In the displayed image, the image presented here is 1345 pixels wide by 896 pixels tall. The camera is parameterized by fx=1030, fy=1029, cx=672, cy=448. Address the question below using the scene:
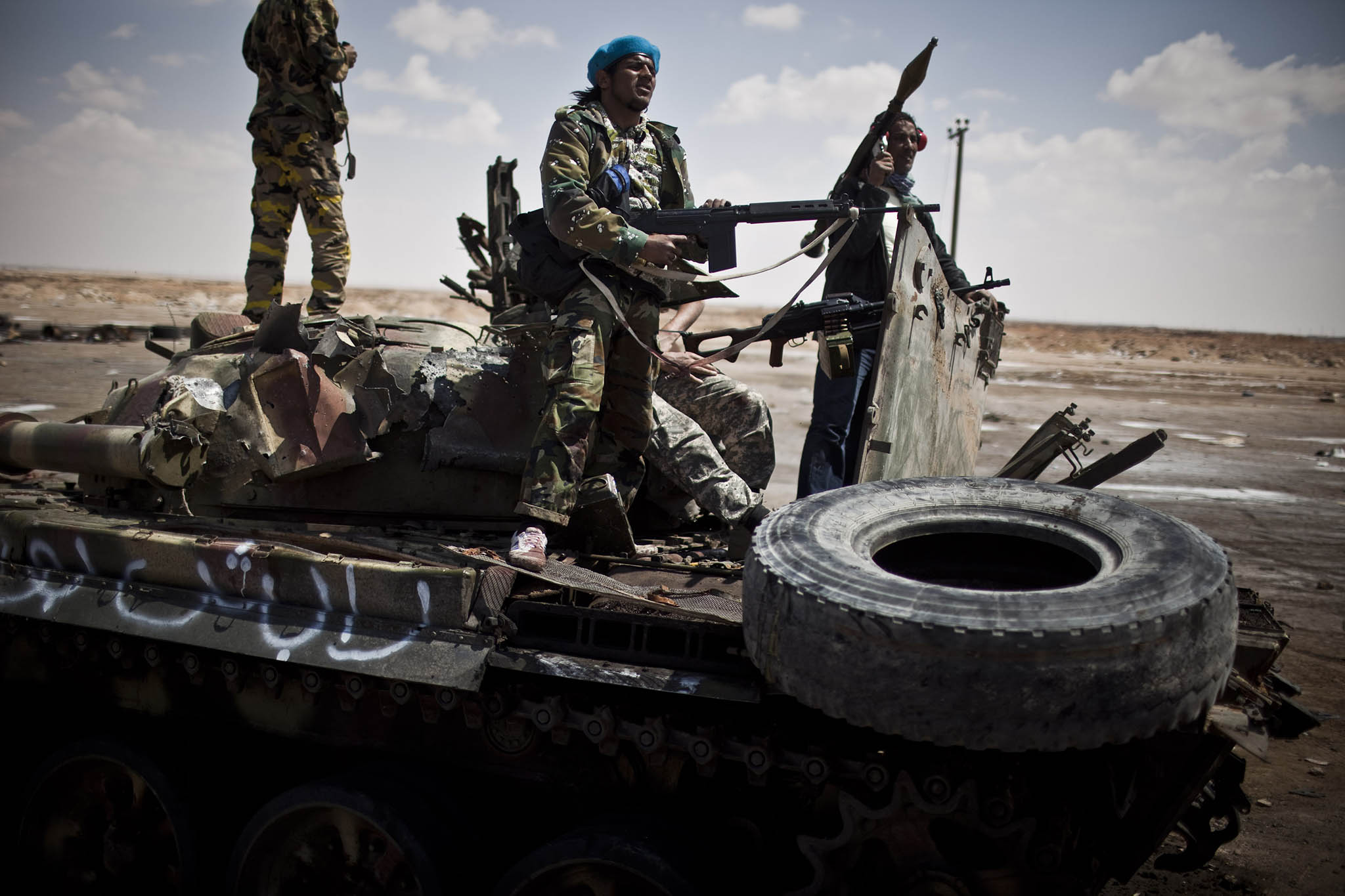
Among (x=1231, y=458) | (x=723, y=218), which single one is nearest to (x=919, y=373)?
(x=723, y=218)

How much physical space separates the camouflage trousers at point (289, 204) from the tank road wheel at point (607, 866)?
14.5ft

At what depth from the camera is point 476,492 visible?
444 centimetres

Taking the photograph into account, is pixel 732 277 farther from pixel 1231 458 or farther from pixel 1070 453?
pixel 1231 458

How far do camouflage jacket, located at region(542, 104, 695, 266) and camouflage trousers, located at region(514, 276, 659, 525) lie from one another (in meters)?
0.25

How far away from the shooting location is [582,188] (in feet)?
13.0

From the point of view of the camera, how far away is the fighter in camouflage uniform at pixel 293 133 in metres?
6.50

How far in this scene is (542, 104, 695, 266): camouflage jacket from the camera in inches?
154

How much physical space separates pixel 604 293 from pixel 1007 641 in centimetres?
225

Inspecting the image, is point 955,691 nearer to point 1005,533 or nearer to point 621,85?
point 1005,533

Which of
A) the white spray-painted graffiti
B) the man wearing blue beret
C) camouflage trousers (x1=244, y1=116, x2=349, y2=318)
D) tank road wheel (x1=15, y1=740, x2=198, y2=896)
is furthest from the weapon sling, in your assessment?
camouflage trousers (x1=244, y1=116, x2=349, y2=318)

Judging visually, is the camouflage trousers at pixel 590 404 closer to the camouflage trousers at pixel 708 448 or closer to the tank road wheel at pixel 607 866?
the camouflage trousers at pixel 708 448

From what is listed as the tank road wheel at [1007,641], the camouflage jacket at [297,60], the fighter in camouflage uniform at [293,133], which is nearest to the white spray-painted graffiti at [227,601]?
the tank road wheel at [1007,641]

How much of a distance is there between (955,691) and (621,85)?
282 cm

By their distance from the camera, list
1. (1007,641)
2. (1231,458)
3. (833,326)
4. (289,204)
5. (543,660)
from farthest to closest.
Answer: (1231,458)
(289,204)
(833,326)
(543,660)
(1007,641)
